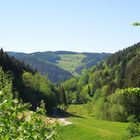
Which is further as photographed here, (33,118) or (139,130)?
(139,130)

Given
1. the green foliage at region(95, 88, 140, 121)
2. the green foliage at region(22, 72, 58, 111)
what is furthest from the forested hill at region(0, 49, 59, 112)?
the green foliage at region(95, 88, 140, 121)

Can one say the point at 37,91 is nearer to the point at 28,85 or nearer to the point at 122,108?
the point at 28,85

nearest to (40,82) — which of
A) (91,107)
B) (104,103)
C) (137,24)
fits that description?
(104,103)

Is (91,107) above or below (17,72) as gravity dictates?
below

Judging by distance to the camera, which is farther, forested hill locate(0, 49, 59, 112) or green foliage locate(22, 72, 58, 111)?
green foliage locate(22, 72, 58, 111)

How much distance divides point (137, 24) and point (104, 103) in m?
127

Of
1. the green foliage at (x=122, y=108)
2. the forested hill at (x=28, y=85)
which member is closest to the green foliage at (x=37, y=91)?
the forested hill at (x=28, y=85)

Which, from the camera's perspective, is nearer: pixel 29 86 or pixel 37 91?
pixel 29 86

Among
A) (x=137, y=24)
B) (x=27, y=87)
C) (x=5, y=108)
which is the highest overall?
(x=137, y=24)

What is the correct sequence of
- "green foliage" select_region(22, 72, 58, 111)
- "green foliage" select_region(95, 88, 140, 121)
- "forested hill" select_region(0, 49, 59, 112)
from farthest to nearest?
"green foliage" select_region(95, 88, 140, 121) → "green foliage" select_region(22, 72, 58, 111) → "forested hill" select_region(0, 49, 59, 112)

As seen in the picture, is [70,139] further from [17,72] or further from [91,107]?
[91,107]

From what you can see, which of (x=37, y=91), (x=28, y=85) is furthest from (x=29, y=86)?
(x=37, y=91)

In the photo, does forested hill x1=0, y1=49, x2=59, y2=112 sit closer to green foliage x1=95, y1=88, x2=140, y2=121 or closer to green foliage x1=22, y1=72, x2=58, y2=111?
green foliage x1=22, y1=72, x2=58, y2=111

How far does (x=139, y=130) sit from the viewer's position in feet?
235
